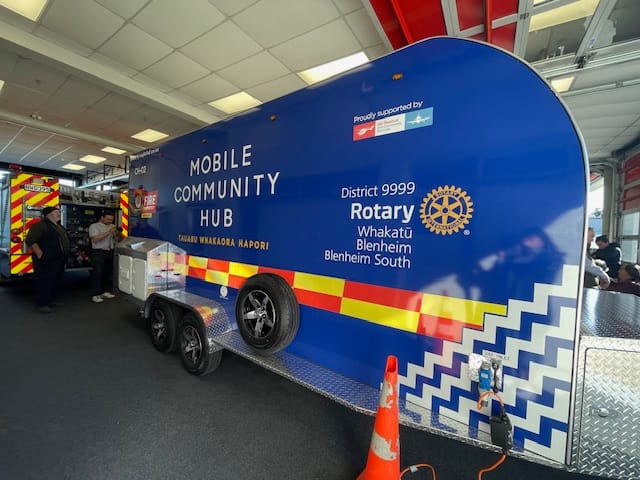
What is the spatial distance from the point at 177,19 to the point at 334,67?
240 cm

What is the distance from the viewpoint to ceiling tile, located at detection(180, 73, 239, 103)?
17.5ft

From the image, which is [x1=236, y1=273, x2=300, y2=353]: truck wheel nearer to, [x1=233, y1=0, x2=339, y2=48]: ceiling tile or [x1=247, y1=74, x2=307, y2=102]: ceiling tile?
[x1=233, y1=0, x2=339, y2=48]: ceiling tile

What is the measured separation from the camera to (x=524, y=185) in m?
1.22

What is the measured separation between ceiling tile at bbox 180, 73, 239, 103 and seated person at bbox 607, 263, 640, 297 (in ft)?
21.9

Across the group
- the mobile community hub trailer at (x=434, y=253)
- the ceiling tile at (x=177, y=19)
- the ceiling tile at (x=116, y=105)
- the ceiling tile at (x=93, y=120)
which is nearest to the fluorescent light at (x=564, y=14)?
the mobile community hub trailer at (x=434, y=253)

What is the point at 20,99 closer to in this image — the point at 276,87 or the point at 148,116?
the point at 148,116

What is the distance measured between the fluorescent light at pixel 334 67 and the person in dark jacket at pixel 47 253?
496 centimetres

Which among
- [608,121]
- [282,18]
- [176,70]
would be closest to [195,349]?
[282,18]

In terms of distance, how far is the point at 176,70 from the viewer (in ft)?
16.5

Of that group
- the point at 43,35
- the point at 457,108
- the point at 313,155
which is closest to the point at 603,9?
the point at 457,108

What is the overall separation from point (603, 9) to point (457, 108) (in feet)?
10.2

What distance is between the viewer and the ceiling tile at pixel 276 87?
5254 mm

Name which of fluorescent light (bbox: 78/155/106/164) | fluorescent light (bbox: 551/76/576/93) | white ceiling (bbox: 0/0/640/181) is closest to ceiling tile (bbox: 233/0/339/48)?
white ceiling (bbox: 0/0/640/181)

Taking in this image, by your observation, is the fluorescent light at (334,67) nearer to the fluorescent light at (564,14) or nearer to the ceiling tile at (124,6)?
the fluorescent light at (564,14)
